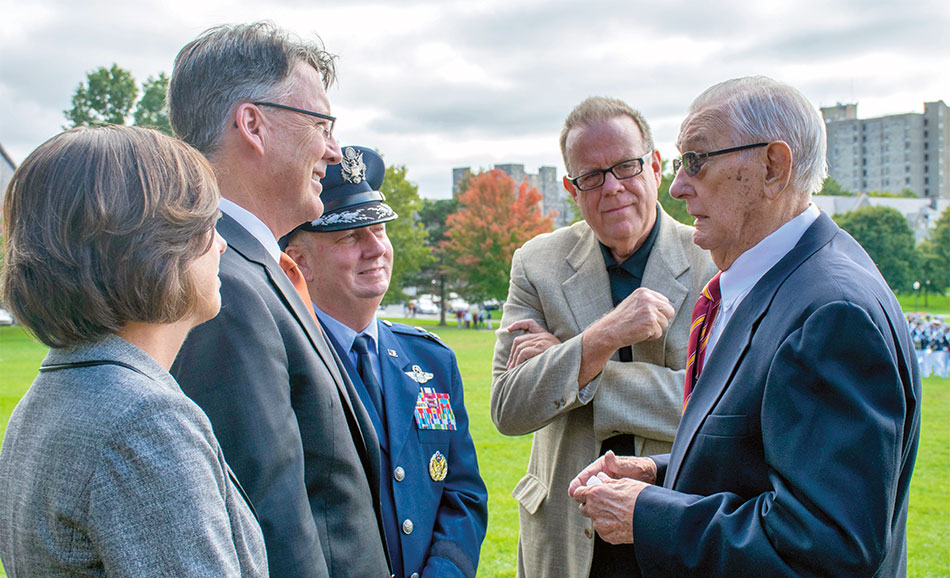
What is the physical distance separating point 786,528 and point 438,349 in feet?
6.26

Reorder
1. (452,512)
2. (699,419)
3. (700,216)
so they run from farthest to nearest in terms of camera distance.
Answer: (452,512) < (700,216) < (699,419)

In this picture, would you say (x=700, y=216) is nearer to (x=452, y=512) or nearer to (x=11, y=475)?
(x=452, y=512)

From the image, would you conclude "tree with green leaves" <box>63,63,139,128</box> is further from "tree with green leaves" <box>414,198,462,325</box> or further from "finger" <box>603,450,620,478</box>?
"finger" <box>603,450,620,478</box>

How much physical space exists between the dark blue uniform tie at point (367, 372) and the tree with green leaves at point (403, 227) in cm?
4045

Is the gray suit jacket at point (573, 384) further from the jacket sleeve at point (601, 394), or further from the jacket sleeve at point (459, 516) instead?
the jacket sleeve at point (459, 516)

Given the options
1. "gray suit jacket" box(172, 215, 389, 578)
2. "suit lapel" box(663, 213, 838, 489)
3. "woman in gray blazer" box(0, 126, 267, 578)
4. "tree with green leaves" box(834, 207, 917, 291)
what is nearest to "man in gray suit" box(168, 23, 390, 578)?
"gray suit jacket" box(172, 215, 389, 578)

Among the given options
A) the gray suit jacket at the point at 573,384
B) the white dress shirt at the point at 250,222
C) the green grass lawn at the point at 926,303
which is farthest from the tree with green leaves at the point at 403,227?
the green grass lawn at the point at 926,303

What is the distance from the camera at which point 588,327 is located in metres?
3.36

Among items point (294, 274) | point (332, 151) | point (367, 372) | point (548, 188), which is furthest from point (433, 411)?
point (548, 188)

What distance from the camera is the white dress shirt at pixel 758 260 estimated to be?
7.84ft

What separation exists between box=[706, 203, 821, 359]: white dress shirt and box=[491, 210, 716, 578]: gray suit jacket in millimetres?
661

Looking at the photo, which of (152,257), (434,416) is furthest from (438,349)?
(152,257)

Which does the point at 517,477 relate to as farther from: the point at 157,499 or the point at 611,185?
the point at 157,499

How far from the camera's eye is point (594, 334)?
3.18 m
